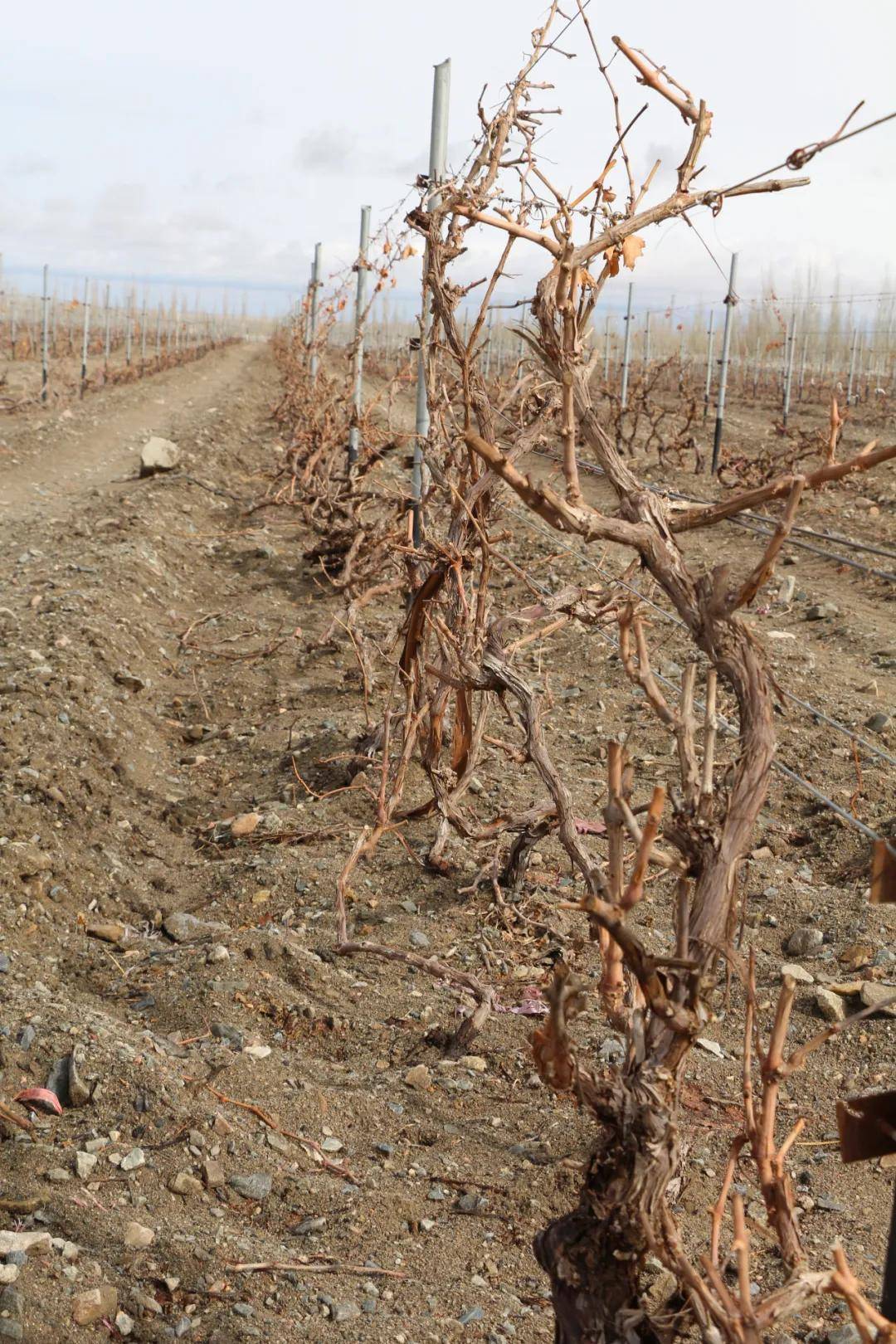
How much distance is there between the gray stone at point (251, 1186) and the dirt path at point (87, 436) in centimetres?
776

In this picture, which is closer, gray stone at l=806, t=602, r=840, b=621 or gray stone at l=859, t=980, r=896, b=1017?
gray stone at l=859, t=980, r=896, b=1017

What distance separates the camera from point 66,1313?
1.87 meters

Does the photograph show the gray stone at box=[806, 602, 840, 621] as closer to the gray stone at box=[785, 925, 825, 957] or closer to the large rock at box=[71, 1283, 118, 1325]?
the gray stone at box=[785, 925, 825, 957]

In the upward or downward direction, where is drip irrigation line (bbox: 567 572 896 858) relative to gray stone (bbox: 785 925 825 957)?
upward

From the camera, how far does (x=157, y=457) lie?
34.4 feet

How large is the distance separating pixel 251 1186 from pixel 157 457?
8.89 m

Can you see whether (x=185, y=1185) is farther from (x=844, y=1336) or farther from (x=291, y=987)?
(x=844, y=1336)

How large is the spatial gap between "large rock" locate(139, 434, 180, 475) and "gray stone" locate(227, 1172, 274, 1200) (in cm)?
880

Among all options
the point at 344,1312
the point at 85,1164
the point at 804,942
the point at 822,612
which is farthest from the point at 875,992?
the point at 822,612

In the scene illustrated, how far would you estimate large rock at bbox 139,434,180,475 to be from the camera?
10.5 m

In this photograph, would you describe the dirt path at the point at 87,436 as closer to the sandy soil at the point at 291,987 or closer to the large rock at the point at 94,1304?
the sandy soil at the point at 291,987

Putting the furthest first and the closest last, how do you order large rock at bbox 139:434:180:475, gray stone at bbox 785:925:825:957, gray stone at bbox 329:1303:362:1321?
large rock at bbox 139:434:180:475 → gray stone at bbox 785:925:825:957 → gray stone at bbox 329:1303:362:1321

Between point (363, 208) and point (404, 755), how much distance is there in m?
6.95

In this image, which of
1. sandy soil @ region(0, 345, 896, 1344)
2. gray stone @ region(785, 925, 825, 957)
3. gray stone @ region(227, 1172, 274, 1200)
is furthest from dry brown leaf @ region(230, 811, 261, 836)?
gray stone @ region(227, 1172, 274, 1200)
